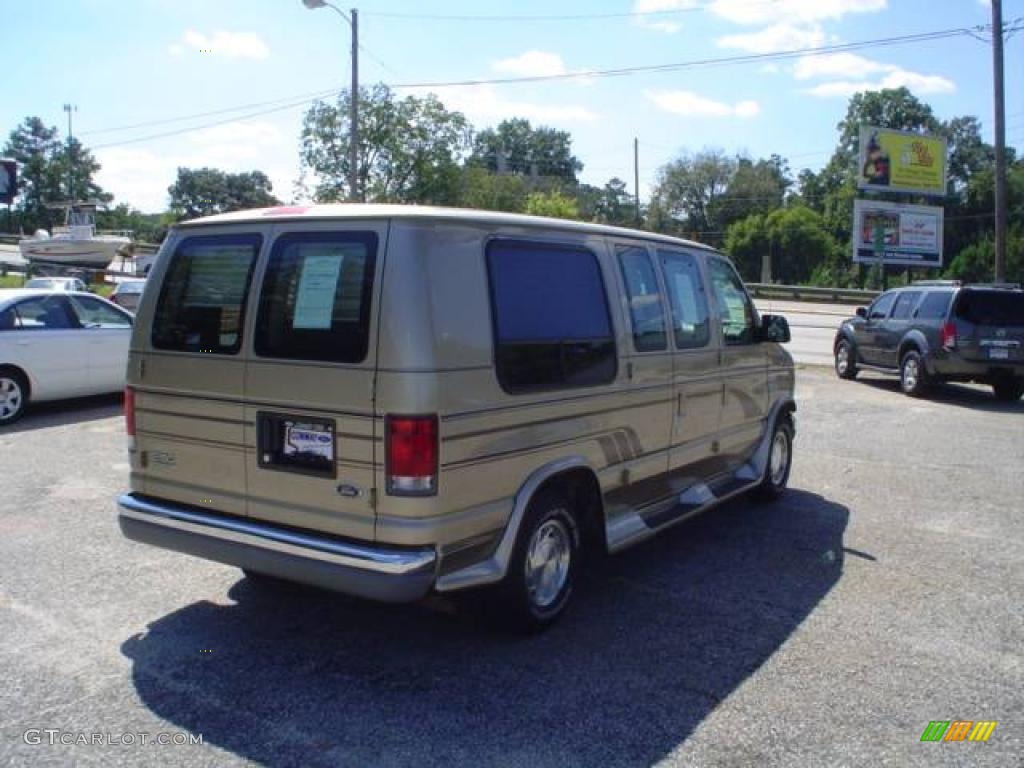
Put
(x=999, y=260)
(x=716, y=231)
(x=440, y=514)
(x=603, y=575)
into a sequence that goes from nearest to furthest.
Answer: (x=440, y=514) < (x=603, y=575) < (x=999, y=260) < (x=716, y=231)

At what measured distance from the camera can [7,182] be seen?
106ft

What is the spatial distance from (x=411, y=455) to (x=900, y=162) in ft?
170

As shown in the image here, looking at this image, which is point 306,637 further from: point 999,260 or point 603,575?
point 999,260

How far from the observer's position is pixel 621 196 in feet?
378

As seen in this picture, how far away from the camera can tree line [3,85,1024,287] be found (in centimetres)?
4544

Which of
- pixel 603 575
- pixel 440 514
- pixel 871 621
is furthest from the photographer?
pixel 603 575

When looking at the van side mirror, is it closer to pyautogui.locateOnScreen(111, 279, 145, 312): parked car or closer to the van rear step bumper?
the van rear step bumper

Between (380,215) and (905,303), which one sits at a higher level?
(380,215)

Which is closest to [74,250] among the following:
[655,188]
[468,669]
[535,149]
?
[468,669]

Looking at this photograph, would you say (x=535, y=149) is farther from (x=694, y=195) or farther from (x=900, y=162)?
(x=900, y=162)

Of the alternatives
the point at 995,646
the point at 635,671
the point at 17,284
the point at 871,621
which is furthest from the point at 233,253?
the point at 17,284

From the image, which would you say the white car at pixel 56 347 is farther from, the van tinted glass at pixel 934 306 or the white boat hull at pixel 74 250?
the white boat hull at pixel 74 250

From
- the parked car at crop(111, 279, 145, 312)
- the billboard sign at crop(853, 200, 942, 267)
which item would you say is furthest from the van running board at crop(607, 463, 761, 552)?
the billboard sign at crop(853, 200, 942, 267)

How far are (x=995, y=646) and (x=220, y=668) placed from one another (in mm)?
3832
